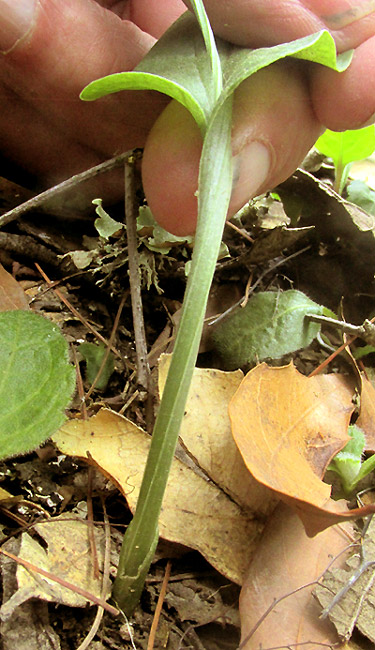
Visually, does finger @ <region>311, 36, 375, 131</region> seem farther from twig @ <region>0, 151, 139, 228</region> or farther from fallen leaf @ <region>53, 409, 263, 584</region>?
fallen leaf @ <region>53, 409, 263, 584</region>

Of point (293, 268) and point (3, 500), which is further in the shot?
point (293, 268)

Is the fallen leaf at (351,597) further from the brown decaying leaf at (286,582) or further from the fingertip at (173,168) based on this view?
the fingertip at (173,168)

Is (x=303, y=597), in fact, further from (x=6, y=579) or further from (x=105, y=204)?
(x=105, y=204)

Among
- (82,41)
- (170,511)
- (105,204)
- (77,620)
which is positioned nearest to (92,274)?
(105,204)

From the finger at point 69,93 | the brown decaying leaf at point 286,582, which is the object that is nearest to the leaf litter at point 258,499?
the brown decaying leaf at point 286,582

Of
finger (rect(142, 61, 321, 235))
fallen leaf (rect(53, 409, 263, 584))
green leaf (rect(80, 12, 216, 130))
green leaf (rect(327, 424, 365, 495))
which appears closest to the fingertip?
finger (rect(142, 61, 321, 235))

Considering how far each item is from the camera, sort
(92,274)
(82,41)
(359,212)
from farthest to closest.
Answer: (359,212)
(92,274)
(82,41)
